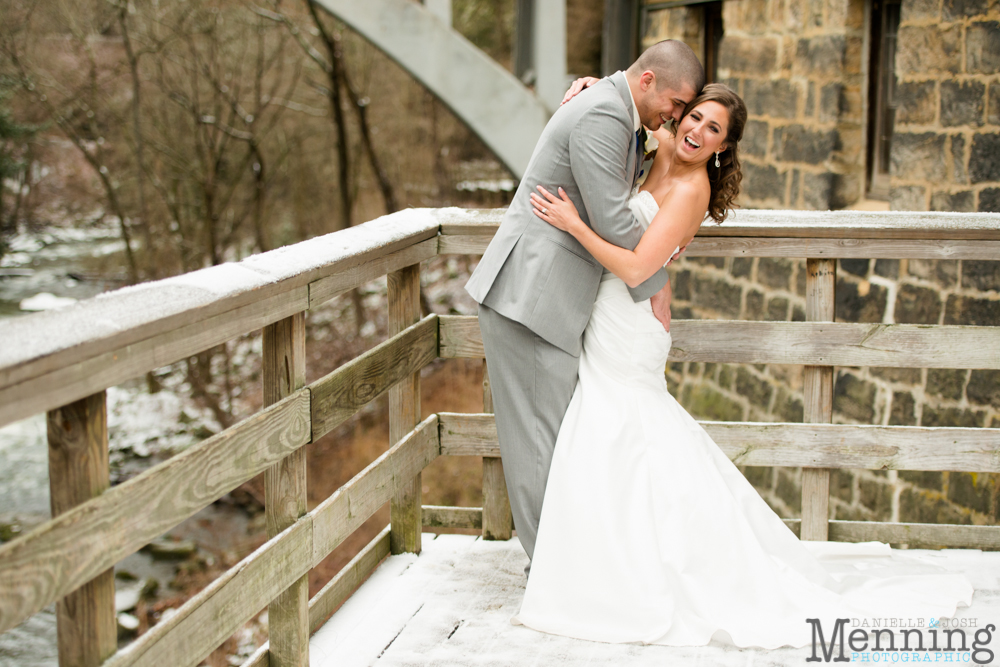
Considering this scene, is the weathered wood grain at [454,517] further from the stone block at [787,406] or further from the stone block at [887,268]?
the stone block at [787,406]

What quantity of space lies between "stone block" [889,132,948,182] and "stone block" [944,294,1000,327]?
65 centimetres

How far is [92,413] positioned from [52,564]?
223 millimetres

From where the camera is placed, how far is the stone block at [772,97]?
637 centimetres

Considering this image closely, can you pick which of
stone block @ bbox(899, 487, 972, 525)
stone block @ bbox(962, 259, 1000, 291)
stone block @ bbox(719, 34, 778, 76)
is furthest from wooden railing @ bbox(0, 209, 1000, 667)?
stone block @ bbox(719, 34, 778, 76)

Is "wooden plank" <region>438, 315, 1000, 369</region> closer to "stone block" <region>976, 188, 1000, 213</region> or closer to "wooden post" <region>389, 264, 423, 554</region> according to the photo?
"wooden post" <region>389, 264, 423, 554</region>

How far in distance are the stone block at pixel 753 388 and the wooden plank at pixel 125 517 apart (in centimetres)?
531

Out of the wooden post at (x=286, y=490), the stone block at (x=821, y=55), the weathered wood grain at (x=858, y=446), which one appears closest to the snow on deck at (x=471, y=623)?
the wooden post at (x=286, y=490)

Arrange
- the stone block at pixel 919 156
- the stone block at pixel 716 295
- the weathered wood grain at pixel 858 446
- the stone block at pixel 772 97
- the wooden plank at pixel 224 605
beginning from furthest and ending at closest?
the stone block at pixel 716 295 → the stone block at pixel 772 97 → the stone block at pixel 919 156 → the weathered wood grain at pixel 858 446 → the wooden plank at pixel 224 605

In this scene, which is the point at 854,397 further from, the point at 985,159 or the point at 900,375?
the point at 985,159

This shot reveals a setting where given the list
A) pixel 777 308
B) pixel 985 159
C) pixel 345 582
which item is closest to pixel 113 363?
pixel 345 582

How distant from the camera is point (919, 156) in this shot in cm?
517

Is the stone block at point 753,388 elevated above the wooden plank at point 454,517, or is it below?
below

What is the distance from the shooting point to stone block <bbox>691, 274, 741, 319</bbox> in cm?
717

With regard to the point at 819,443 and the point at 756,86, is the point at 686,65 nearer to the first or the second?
the point at 819,443
